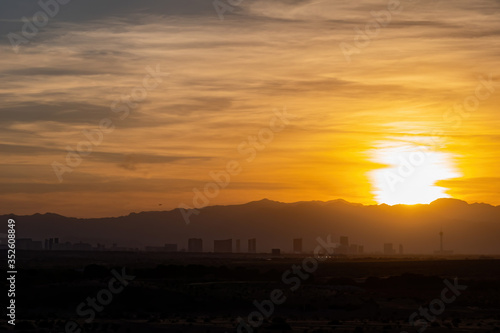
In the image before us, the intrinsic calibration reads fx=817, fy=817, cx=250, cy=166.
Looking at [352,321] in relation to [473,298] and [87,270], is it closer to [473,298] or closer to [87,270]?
[473,298]

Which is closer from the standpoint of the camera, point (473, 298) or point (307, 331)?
point (307, 331)

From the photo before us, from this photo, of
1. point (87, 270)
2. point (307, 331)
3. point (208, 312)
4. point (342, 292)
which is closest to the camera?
point (307, 331)

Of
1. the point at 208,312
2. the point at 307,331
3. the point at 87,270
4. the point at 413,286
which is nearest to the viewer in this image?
the point at 307,331

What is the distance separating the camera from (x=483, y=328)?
147ft

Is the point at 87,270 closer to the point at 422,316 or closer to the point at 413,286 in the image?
the point at 413,286

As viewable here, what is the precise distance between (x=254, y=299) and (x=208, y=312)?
656cm

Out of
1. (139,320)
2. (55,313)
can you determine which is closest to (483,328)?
(139,320)

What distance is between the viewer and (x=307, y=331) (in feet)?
140

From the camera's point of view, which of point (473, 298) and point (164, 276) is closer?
point (473, 298)

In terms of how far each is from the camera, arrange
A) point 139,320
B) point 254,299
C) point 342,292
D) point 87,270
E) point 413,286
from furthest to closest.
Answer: point 87,270
point 413,286
point 342,292
point 254,299
point 139,320

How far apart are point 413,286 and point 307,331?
41645mm

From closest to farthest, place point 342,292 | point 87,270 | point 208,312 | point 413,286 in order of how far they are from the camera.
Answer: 1. point 208,312
2. point 342,292
3. point 413,286
4. point 87,270

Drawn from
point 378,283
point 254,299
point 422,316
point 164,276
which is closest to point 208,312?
point 254,299

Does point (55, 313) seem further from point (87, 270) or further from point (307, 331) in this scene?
point (87, 270)
